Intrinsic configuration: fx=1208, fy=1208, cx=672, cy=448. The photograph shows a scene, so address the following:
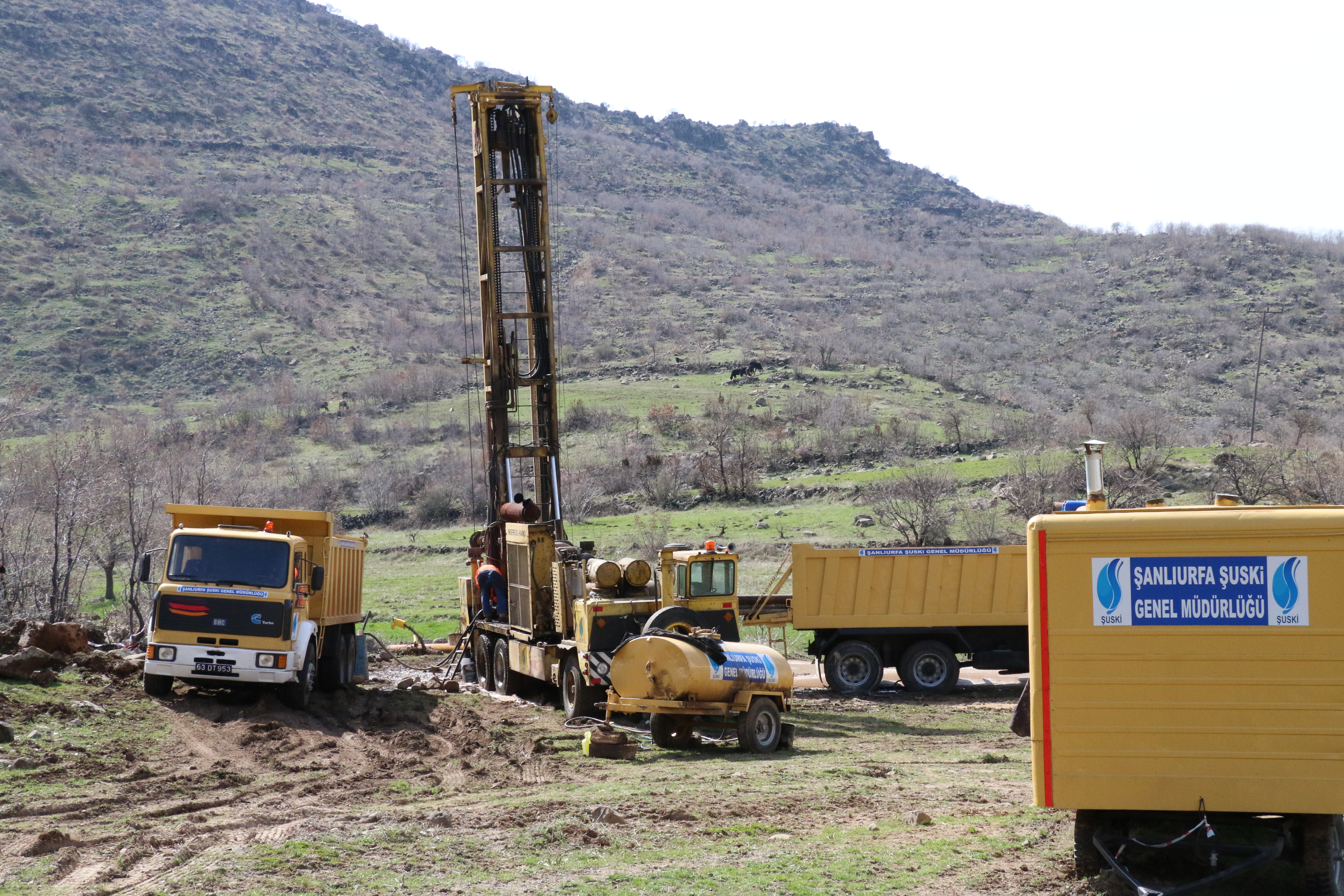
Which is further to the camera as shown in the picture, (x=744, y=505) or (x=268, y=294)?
(x=268, y=294)

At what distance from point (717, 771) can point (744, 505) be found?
34.1 meters

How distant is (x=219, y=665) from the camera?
16594mm

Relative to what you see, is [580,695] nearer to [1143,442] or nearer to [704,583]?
[704,583]

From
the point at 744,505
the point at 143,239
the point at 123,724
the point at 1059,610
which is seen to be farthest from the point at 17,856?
the point at 143,239

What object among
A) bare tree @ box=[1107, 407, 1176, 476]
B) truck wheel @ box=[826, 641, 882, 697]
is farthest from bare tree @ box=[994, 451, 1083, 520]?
truck wheel @ box=[826, 641, 882, 697]

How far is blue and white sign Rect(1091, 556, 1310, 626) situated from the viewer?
23.1ft

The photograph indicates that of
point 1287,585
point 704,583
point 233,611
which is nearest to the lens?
point 1287,585

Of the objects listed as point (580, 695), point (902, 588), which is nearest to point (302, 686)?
point (580, 695)

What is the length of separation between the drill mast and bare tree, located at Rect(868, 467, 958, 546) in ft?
50.2

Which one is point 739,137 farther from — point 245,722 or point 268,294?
point 245,722

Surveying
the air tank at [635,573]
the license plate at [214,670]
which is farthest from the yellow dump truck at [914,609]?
the license plate at [214,670]

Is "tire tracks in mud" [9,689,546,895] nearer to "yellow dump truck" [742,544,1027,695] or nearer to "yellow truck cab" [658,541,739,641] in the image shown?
"yellow truck cab" [658,541,739,641]

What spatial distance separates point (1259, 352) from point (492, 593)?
63.8 metres

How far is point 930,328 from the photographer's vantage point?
88688 mm
